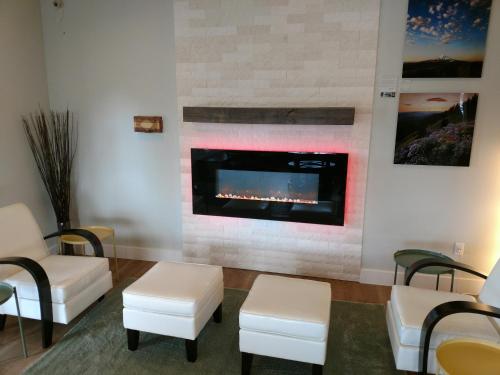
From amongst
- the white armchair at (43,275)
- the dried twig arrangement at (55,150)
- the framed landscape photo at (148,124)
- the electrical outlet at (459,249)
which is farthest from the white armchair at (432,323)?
the dried twig arrangement at (55,150)

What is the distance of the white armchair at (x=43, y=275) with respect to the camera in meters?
2.41

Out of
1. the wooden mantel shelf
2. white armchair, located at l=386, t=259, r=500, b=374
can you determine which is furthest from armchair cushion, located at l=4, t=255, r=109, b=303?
white armchair, located at l=386, t=259, r=500, b=374

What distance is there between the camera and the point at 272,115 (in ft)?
10.4

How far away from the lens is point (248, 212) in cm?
349

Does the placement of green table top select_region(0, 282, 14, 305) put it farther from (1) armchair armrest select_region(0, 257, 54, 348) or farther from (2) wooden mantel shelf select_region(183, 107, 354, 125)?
(2) wooden mantel shelf select_region(183, 107, 354, 125)

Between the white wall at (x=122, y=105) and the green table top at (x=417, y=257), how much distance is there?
210 centimetres

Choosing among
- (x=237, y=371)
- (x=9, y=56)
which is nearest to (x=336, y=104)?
(x=237, y=371)

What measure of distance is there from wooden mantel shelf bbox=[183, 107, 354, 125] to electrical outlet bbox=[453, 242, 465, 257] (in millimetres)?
1382

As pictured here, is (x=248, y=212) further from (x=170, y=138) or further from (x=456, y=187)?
(x=456, y=187)

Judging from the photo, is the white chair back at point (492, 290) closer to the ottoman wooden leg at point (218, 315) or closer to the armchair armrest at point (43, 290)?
the ottoman wooden leg at point (218, 315)

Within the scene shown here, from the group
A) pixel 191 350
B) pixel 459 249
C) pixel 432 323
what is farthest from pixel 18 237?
pixel 459 249

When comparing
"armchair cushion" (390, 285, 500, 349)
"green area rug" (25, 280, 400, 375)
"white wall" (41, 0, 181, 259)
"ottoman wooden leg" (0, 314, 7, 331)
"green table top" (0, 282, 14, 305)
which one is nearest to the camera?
"armchair cushion" (390, 285, 500, 349)

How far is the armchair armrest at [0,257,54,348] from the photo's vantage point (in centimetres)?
236

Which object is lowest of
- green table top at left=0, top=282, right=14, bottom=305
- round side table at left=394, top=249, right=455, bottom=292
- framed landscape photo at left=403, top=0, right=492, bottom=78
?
green table top at left=0, top=282, right=14, bottom=305
